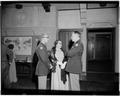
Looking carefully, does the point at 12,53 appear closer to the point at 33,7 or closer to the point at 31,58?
the point at 31,58

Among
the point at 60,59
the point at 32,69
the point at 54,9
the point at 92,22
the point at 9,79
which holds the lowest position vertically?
the point at 9,79

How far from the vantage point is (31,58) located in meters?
2.22

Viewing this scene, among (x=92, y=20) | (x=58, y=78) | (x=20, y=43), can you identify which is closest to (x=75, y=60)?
(x=58, y=78)

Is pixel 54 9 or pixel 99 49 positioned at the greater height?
pixel 54 9

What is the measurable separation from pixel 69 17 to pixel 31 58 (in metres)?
0.83

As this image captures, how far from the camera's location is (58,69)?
7.29 feet

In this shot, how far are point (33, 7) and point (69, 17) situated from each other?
1.82 feet

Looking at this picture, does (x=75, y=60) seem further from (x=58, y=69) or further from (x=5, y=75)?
(x=5, y=75)

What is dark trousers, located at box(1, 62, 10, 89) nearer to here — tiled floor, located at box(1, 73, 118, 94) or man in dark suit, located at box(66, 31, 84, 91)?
tiled floor, located at box(1, 73, 118, 94)

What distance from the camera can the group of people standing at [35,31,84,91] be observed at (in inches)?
86.4

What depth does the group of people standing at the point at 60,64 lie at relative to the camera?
220 centimetres

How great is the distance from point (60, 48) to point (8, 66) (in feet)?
2.72

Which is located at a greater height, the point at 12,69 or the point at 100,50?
the point at 100,50

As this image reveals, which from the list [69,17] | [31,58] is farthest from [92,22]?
[31,58]
